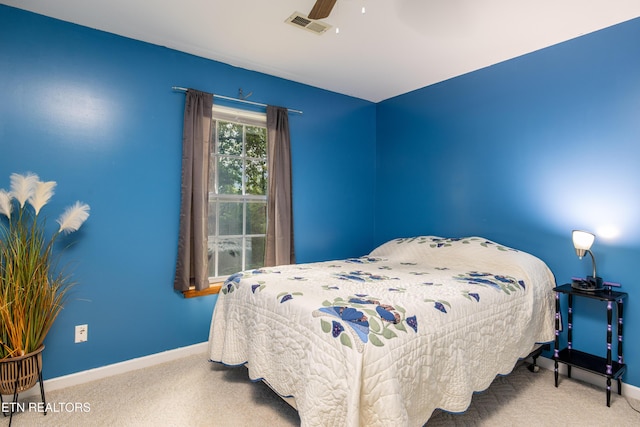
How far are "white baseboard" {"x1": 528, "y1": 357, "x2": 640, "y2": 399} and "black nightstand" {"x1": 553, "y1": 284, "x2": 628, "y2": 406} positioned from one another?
0.03m

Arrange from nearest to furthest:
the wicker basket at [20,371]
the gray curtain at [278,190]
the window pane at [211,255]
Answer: the wicker basket at [20,371] < the window pane at [211,255] < the gray curtain at [278,190]

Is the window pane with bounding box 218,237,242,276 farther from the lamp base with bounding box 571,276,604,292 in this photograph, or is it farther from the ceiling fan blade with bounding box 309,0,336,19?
the lamp base with bounding box 571,276,604,292

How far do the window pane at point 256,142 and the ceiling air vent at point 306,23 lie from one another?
1.07 m

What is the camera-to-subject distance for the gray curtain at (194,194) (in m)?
2.67

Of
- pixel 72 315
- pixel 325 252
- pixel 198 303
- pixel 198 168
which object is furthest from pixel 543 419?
pixel 72 315

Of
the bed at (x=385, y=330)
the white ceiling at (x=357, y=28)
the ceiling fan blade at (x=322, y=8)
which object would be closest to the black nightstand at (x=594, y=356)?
the bed at (x=385, y=330)

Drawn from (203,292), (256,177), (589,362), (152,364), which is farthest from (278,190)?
(589,362)

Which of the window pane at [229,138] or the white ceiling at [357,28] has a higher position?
the white ceiling at [357,28]

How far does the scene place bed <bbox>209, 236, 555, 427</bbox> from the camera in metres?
1.39

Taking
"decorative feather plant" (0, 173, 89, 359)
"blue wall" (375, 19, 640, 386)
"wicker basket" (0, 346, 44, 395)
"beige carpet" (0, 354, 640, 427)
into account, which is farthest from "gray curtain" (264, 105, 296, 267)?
"wicker basket" (0, 346, 44, 395)

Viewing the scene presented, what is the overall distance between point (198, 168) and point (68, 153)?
82 centimetres

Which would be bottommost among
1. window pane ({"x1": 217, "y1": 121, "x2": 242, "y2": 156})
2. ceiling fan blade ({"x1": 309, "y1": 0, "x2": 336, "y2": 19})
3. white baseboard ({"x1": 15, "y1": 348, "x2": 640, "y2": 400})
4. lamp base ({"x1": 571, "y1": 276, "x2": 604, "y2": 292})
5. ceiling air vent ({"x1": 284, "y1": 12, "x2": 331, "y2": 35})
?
white baseboard ({"x1": 15, "y1": 348, "x2": 640, "y2": 400})

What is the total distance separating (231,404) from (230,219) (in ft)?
4.88

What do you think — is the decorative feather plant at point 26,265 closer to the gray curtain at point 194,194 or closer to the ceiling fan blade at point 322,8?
the gray curtain at point 194,194
